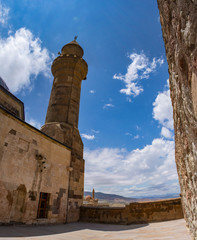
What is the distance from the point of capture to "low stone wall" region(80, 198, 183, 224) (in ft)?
25.4

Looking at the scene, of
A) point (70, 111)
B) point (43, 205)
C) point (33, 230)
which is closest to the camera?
point (33, 230)

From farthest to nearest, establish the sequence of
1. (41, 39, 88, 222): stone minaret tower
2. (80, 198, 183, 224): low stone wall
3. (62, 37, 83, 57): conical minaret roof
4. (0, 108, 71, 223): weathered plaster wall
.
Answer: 1. (62, 37, 83, 57): conical minaret roof
2. (41, 39, 88, 222): stone minaret tower
3. (80, 198, 183, 224): low stone wall
4. (0, 108, 71, 223): weathered plaster wall

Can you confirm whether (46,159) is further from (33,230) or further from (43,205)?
(33,230)

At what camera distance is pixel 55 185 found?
370 inches

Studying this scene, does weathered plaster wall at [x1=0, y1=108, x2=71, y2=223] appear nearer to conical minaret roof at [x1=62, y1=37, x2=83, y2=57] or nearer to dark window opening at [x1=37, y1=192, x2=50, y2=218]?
dark window opening at [x1=37, y1=192, x2=50, y2=218]

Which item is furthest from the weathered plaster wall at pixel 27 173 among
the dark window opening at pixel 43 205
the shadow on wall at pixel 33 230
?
the shadow on wall at pixel 33 230

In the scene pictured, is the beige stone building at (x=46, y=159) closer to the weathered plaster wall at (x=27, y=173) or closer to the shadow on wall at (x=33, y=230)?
the weathered plaster wall at (x=27, y=173)

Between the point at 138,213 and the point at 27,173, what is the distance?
614 cm

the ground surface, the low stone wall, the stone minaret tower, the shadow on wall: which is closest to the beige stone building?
the stone minaret tower

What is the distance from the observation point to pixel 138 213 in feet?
28.6

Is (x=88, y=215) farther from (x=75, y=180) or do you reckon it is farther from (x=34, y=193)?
(x=34, y=193)

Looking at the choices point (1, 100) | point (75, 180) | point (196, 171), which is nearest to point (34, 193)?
point (75, 180)

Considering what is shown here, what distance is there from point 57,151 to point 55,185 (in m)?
→ 1.97

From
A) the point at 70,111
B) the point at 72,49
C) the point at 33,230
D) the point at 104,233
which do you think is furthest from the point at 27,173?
the point at 72,49
